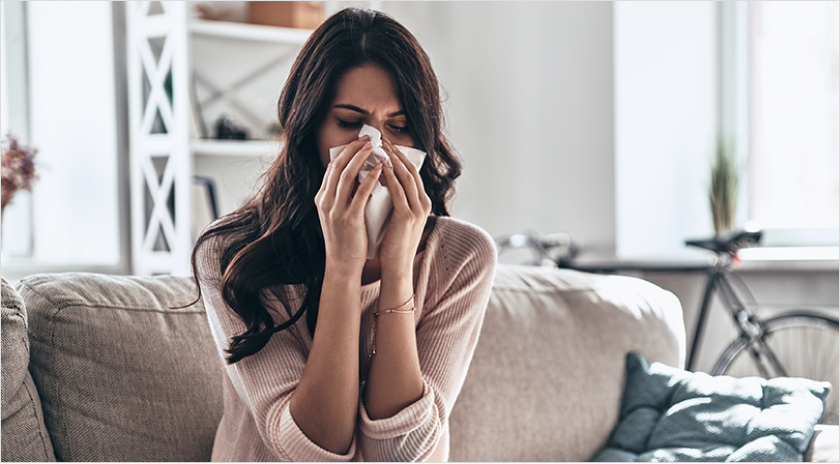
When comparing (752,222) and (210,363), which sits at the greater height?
(752,222)

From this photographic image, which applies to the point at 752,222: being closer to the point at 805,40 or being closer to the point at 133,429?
the point at 805,40

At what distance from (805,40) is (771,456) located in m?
2.01

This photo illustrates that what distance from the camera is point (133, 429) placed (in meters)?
1.14

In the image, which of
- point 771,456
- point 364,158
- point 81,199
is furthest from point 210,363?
point 81,199

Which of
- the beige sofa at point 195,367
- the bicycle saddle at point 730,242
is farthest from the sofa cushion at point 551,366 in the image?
the bicycle saddle at point 730,242

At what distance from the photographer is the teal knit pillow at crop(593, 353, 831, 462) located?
1188mm

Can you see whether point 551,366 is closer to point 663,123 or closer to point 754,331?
point 754,331

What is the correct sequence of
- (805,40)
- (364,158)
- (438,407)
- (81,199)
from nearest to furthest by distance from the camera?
(364,158)
(438,407)
(805,40)
(81,199)

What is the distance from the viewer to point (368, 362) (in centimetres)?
108

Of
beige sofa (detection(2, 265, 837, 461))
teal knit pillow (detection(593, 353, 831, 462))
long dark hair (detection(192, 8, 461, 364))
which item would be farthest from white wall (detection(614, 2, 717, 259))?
long dark hair (detection(192, 8, 461, 364))

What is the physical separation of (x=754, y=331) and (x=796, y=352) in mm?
310

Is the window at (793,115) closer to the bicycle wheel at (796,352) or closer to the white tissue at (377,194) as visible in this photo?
the bicycle wheel at (796,352)

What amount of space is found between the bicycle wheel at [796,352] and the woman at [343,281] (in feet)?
5.67

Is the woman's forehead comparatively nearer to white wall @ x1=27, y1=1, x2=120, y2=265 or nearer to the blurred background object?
white wall @ x1=27, y1=1, x2=120, y2=265
